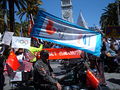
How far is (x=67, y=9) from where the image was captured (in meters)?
54.8

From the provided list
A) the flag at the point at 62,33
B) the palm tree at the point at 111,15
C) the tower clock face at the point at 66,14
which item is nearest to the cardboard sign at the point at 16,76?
the flag at the point at 62,33

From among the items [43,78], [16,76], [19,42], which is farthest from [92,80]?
[19,42]

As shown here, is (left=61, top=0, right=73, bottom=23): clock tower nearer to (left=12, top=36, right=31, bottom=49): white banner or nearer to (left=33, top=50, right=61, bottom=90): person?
(left=12, top=36, right=31, bottom=49): white banner

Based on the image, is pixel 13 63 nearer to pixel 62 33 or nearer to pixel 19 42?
pixel 19 42

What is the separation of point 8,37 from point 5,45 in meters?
0.31

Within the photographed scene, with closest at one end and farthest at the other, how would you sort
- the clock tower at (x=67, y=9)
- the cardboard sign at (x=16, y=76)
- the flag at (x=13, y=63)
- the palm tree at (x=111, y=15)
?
the flag at (x=13, y=63) → the cardboard sign at (x=16, y=76) → the palm tree at (x=111, y=15) → the clock tower at (x=67, y=9)

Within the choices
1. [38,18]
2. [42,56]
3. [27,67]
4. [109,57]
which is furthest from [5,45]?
[109,57]

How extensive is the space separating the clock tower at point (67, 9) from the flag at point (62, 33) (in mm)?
46395

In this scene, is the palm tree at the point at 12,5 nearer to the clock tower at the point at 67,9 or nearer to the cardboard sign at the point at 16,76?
the cardboard sign at the point at 16,76

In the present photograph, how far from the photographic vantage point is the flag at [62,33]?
5.30m

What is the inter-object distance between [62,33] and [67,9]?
164 ft

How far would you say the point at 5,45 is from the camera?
22.7ft

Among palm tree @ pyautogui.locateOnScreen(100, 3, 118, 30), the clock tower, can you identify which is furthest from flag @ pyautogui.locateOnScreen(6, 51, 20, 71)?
the clock tower

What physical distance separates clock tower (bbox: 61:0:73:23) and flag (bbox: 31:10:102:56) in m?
46.4
